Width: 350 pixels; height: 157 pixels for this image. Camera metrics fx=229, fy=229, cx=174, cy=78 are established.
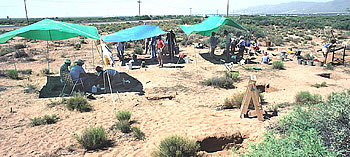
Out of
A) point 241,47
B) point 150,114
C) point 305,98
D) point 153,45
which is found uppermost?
point 153,45

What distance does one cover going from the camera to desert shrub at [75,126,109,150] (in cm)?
509

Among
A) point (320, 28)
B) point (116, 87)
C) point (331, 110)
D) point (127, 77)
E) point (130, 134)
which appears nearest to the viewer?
point (331, 110)

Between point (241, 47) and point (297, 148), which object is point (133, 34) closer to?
point (241, 47)

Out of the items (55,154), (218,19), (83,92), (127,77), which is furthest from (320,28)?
(55,154)

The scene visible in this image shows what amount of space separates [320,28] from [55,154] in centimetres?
4234

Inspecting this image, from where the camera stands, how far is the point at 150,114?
6.86 meters

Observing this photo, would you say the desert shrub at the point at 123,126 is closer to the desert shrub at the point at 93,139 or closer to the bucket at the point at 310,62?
the desert shrub at the point at 93,139

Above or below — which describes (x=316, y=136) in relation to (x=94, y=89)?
above

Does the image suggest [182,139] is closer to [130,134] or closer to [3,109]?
[130,134]

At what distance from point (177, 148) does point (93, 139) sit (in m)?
1.96

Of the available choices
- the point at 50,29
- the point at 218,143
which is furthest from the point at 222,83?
the point at 50,29

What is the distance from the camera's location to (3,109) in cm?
693

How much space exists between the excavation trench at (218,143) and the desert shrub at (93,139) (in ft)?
7.28

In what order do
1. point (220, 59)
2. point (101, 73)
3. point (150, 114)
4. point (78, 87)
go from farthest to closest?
point (220, 59), point (101, 73), point (78, 87), point (150, 114)
